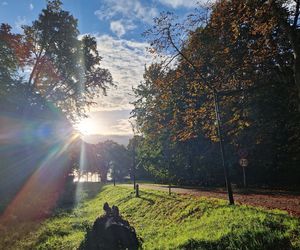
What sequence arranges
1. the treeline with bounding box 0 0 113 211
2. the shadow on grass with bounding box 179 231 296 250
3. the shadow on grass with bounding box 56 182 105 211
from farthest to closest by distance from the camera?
the shadow on grass with bounding box 56 182 105 211 < the treeline with bounding box 0 0 113 211 < the shadow on grass with bounding box 179 231 296 250

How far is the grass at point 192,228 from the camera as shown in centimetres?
852

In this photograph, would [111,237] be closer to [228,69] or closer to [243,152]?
[228,69]

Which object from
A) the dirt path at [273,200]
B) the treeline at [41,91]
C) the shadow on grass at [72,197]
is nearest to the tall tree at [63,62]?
the treeline at [41,91]

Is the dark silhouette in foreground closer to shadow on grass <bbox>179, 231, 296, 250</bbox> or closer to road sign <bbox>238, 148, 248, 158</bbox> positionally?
shadow on grass <bbox>179, 231, 296, 250</bbox>

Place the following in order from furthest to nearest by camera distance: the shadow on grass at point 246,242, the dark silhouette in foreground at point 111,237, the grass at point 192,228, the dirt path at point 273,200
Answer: the dirt path at point 273,200, the dark silhouette in foreground at point 111,237, the grass at point 192,228, the shadow on grass at point 246,242

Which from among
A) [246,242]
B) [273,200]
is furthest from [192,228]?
[273,200]

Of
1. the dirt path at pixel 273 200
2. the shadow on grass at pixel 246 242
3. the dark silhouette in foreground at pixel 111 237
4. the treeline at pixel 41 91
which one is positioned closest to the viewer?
the shadow on grass at pixel 246 242

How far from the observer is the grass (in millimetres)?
8523

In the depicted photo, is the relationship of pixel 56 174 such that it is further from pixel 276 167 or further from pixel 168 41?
pixel 168 41

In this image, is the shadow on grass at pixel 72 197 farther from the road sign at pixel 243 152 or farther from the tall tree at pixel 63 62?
the road sign at pixel 243 152

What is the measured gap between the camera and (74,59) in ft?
94.5

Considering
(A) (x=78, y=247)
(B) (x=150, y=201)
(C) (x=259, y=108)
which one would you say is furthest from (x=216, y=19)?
(C) (x=259, y=108)

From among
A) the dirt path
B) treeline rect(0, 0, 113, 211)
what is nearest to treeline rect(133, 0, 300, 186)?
the dirt path

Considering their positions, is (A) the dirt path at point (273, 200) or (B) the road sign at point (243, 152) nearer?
(A) the dirt path at point (273, 200)
